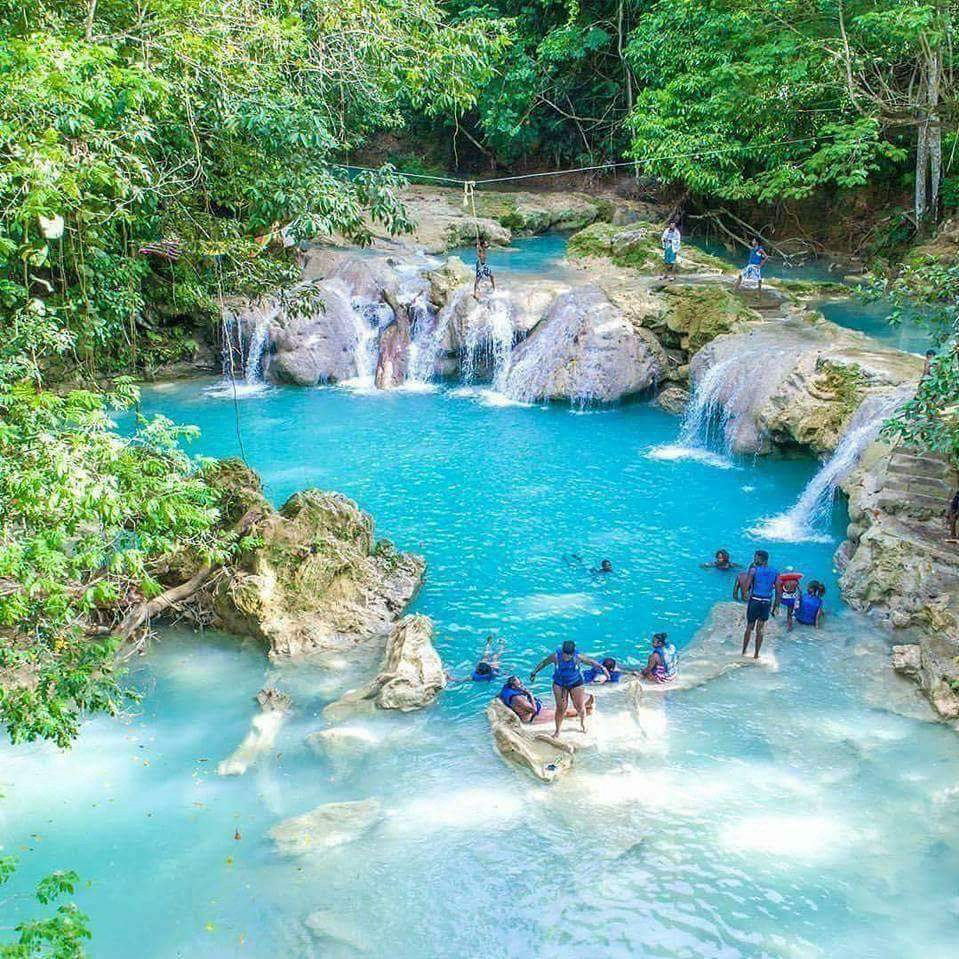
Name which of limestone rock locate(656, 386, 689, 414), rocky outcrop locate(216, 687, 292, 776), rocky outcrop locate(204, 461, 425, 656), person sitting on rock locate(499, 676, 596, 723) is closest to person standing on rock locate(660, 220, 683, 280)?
limestone rock locate(656, 386, 689, 414)

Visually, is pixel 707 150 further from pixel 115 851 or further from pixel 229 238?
pixel 115 851

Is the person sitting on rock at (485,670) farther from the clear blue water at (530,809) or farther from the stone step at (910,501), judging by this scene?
the stone step at (910,501)

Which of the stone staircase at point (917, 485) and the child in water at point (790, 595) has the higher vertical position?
the stone staircase at point (917, 485)

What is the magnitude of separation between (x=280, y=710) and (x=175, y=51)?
7.52 m

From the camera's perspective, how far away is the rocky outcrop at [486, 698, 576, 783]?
974 cm

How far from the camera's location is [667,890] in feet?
27.0

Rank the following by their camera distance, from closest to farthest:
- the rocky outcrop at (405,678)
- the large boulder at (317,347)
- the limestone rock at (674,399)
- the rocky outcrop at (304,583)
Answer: the rocky outcrop at (405,678) → the rocky outcrop at (304,583) → the limestone rock at (674,399) → the large boulder at (317,347)

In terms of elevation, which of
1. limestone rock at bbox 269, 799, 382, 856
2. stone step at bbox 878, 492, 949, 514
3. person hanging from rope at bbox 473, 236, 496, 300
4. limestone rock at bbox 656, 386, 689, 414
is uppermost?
person hanging from rope at bbox 473, 236, 496, 300

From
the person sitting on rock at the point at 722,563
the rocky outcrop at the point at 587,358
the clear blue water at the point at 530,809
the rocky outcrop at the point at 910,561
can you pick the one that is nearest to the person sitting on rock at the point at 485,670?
the clear blue water at the point at 530,809

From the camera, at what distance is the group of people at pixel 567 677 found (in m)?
10.2

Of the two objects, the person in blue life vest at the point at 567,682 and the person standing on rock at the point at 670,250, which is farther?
the person standing on rock at the point at 670,250

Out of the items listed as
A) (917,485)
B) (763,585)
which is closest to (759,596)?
(763,585)

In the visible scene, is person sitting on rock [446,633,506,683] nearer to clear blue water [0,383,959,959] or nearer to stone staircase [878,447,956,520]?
clear blue water [0,383,959,959]

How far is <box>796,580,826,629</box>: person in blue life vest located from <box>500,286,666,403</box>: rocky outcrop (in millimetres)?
10213
